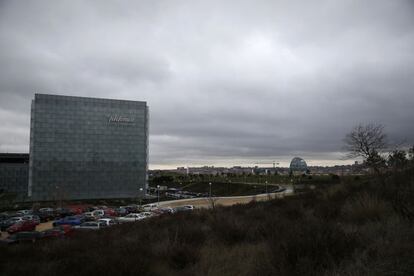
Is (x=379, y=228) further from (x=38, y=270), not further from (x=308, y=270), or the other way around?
(x=38, y=270)

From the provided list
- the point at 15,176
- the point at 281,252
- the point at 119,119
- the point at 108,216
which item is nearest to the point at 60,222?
the point at 108,216

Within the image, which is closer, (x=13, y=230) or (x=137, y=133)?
(x=13, y=230)

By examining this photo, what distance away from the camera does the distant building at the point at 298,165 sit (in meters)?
155

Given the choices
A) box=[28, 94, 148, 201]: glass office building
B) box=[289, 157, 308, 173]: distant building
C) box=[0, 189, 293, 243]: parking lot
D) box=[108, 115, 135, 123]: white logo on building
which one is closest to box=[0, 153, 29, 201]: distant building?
box=[28, 94, 148, 201]: glass office building

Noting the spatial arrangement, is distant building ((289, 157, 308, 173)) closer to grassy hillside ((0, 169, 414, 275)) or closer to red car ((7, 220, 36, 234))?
red car ((7, 220, 36, 234))

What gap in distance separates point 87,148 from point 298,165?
97819 millimetres

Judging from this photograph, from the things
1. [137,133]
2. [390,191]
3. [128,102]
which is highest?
[128,102]

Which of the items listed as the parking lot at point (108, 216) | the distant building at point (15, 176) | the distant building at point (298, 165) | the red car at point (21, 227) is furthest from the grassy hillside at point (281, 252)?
the distant building at point (298, 165)

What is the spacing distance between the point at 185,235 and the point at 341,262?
20.2 feet

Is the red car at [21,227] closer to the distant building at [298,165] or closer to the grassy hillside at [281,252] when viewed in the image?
the grassy hillside at [281,252]

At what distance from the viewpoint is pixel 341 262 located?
615 cm

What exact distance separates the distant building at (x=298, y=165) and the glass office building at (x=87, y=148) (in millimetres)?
81372

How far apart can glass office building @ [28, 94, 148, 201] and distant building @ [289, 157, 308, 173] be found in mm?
81372

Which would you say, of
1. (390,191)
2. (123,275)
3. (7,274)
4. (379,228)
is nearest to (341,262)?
(379,228)
